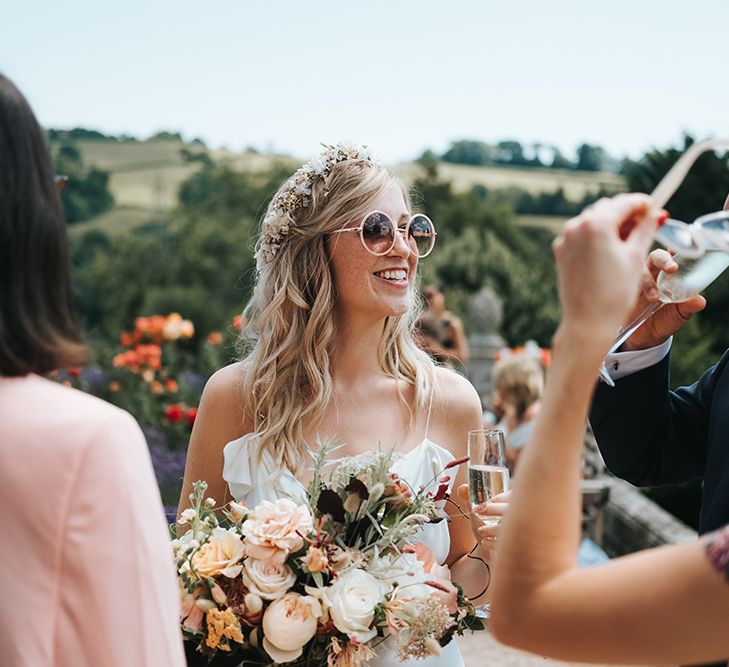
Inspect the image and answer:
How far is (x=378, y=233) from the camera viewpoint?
3113 mm

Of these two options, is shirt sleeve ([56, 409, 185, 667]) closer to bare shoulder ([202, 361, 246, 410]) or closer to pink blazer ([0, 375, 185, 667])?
pink blazer ([0, 375, 185, 667])

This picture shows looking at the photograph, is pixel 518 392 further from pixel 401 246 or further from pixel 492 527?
pixel 492 527

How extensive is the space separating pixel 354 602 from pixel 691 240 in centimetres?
120

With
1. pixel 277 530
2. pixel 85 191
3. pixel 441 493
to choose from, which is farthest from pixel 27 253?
pixel 85 191

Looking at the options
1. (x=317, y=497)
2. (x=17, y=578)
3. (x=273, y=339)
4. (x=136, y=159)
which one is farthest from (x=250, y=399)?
(x=136, y=159)

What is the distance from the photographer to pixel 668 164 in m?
19.0

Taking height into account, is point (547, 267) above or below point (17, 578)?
below

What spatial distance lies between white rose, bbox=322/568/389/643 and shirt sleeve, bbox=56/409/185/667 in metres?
0.83

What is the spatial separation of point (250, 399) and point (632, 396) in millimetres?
1359

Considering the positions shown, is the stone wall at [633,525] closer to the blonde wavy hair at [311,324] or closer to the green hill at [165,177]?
the blonde wavy hair at [311,324]

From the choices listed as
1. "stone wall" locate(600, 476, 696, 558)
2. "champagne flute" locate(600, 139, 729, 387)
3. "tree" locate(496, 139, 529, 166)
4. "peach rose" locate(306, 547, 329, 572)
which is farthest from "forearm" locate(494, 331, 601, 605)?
"tree" locate(496, 139, 529, 166)

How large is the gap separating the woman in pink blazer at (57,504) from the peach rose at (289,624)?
739 millimetres

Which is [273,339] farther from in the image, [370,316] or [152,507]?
[152,507]

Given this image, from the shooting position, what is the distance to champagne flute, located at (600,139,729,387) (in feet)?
4.45
